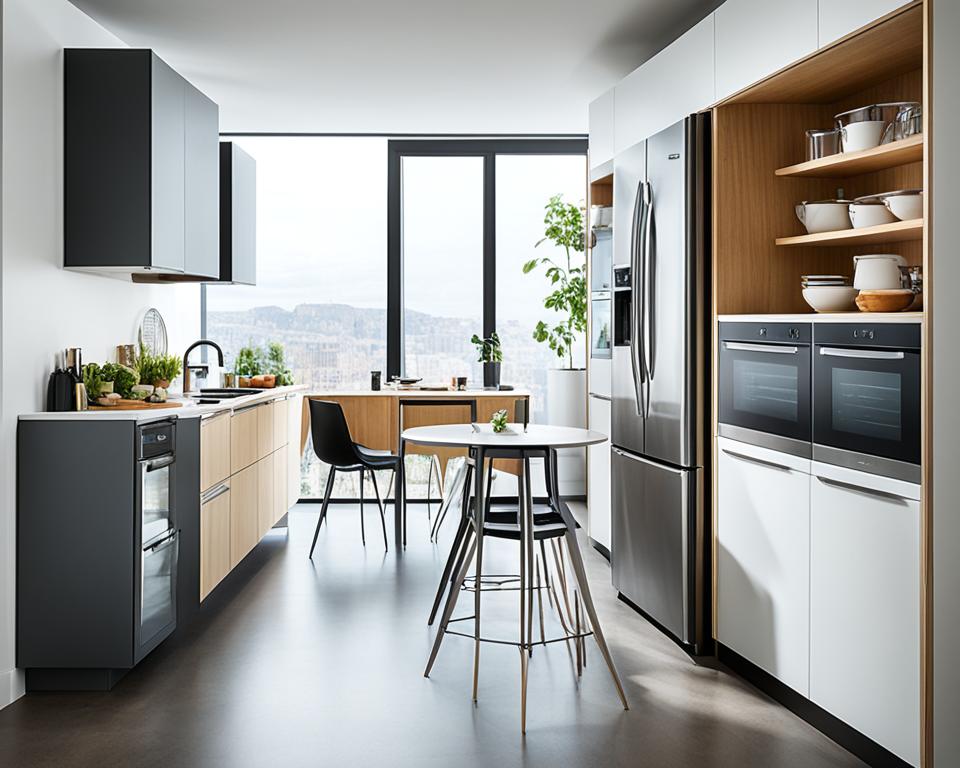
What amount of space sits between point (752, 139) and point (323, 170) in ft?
13.6

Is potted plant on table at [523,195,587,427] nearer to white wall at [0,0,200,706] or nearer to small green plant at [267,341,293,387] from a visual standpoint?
small green plant at [267,341,293,387]

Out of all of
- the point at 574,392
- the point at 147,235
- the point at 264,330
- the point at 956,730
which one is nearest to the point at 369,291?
the point at 264,330

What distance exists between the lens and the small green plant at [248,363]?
6.19 m

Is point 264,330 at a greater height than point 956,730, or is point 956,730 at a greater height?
point 264,330

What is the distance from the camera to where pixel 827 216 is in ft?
11.0

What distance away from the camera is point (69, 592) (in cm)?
340

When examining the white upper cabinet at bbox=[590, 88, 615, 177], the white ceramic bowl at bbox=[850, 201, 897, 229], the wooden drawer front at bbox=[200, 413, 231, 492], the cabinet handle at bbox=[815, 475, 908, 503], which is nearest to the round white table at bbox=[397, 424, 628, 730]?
the cabinet handle at bbox=[815, 475, 908, 503]

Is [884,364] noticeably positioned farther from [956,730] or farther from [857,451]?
[956,730]

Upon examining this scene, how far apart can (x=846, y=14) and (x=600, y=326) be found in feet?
8.94

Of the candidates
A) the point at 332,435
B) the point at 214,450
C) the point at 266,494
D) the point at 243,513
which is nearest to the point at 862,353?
the point at 214,450

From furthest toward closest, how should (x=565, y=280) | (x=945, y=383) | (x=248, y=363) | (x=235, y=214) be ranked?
(x=565, y=280) < (x=248, y=363) < (x=235, y=214) < (x=945, y=383)

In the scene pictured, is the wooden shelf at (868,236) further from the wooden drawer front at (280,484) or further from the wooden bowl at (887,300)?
the wooden drawer front at (280,484)

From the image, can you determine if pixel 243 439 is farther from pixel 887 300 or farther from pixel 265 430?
pixel 887 300

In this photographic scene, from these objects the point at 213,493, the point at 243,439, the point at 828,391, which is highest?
the point at 828,391
